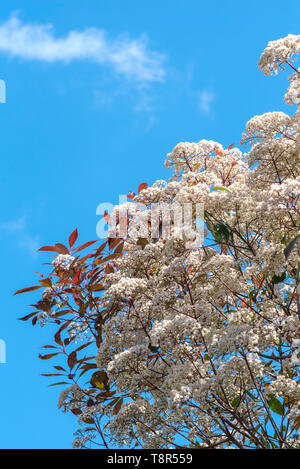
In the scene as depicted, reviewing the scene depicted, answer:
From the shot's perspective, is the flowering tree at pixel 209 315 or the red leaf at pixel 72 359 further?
the red leaf at pixel 72 359

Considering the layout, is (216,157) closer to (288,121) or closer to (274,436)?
(288,121)

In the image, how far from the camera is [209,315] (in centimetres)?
480

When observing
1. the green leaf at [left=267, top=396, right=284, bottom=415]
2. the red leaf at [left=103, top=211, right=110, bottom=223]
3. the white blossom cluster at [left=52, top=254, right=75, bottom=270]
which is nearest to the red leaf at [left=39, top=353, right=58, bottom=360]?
the white blossom cluster at [left=52, top=254, right=75, bottom=270]

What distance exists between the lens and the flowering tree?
14.8 ft

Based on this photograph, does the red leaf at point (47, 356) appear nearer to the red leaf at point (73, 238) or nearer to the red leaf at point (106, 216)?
the red leaf at point (73, 238)

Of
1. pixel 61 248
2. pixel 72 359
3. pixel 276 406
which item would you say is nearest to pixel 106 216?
pixel 61 248

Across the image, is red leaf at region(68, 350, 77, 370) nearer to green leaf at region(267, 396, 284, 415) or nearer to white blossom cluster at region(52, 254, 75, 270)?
white blossom cluster at region(52, 254, 75, 270)

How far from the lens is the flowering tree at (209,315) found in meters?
4.50

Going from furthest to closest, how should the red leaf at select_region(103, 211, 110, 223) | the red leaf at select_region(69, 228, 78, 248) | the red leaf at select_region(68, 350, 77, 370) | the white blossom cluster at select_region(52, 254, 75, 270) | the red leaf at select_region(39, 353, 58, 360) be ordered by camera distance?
the red leaf at select_region(103, 211, 110, 223) → the red leaf at select_region(69, 228, 78, 248) → the red leaf at select_region(39, 353, 58, 360) → the red leaf at select_region(68, 350, 77, 370) → the white blossom cluster at select_region(52, 254, 75, 270)

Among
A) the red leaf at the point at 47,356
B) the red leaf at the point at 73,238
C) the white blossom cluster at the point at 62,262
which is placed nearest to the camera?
the white blossom cluster at the point at 62,262

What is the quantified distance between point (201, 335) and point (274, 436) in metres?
1.60

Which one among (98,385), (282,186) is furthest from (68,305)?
(282,186)

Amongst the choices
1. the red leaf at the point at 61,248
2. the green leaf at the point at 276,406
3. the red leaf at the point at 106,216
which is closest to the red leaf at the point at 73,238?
the red leaf at the point at 61,248

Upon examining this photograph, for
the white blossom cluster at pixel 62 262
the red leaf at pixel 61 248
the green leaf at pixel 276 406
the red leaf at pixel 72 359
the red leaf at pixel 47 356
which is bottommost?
the green leaf at pixel 276 406
